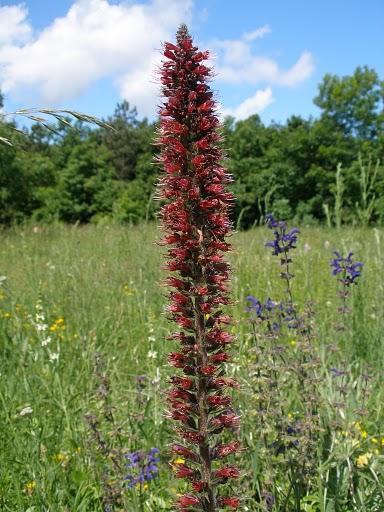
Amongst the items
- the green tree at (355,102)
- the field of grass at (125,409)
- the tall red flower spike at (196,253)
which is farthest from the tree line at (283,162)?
the tall red flower spike at (196,253)

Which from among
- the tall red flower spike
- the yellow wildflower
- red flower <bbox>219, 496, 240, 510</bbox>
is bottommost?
the yellow wildflower

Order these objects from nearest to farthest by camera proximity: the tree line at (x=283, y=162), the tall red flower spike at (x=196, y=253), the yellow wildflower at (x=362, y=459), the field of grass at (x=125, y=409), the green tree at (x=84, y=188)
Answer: the tall red flower spike at (x=196, y=253), the field of grass at (x=125, y=409), the yellow wildflower at (x=362, y=459), the tree line at (x=283, y=162), the green tree at (x=84, y=188)

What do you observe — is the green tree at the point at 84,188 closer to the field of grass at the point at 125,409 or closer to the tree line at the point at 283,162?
the tree line at the point at 283,162

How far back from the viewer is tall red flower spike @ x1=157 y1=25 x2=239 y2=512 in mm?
1436

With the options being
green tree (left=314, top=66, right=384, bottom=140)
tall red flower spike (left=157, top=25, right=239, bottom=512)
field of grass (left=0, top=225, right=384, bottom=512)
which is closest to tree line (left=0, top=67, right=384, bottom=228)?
green tree (left=314, top=66, right=384, bottom=140)

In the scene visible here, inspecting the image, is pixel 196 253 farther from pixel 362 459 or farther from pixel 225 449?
pixel 362 459

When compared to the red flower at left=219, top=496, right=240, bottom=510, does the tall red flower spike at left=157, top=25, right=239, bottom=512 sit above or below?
above

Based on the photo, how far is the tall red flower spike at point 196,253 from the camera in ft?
4.71

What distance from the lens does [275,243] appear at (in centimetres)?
303

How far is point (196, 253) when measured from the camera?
1441mm

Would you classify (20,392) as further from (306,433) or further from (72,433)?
(306,433)

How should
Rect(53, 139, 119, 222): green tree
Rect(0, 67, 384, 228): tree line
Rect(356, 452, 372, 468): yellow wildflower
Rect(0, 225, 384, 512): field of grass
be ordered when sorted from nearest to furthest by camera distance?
1. Rect(0, 225, 384, 512): field of grass
2. Rect(356, 452, 372, 468): yellow wildflower
3. Rect(0, 67, 384, 228): tree line
4. Rect(53, 139, 119, 222): green tree

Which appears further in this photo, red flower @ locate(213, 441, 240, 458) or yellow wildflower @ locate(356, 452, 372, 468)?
yellow wildflower @ locate(356, 452, 372, 468)

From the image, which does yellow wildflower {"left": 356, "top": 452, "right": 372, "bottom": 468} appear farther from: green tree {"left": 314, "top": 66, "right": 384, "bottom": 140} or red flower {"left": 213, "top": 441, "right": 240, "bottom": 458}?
green tree {"left": 314, "top": 66, "right": 384, "bottom": 140}
